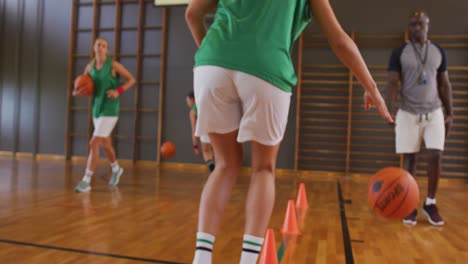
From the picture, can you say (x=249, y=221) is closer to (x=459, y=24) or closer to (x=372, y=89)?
(x=372, y=89)

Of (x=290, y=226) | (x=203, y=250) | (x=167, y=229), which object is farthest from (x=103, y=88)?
(x=203, y=250)

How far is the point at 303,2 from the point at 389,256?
159 centimetres

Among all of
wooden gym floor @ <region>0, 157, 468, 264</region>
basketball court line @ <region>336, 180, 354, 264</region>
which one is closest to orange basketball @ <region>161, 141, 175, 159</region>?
wooden gym floor @ <region>0, 157, 468, 264</region>

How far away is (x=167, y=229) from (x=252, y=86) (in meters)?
1.72

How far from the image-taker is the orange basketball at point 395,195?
235cm

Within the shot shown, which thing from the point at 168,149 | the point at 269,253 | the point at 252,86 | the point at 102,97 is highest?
the point at 102,97

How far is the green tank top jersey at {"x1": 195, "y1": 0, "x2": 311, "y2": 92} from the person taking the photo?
1.33 meters

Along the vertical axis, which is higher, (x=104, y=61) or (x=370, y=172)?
(x=104, y=61)

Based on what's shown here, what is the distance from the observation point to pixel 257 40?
1333 mm

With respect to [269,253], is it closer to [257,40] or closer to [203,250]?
[203,250]

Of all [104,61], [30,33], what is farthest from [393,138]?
[30,33]

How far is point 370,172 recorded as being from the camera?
24.0 ft

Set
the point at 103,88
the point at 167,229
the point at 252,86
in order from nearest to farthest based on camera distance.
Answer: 1. the point at 252,86
2. the point at 167,229
3. the point at 103,88

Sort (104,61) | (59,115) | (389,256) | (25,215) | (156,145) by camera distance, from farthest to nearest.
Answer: (59,115) < (156,145) < (104,61) < (25,215) < (389,256)
